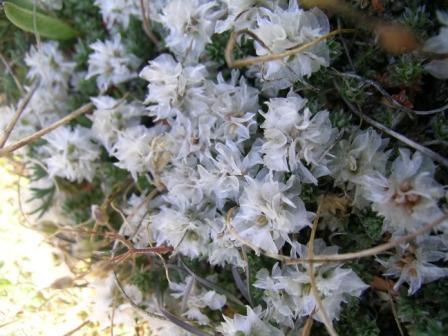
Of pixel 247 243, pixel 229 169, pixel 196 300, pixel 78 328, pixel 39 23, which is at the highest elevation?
pixel 39 23

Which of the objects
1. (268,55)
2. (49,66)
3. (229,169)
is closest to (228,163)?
(229,169)

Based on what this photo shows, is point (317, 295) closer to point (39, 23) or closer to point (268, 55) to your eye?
point (268, 55)

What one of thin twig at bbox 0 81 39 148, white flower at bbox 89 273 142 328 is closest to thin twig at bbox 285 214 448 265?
white flower at bbox 89 273 142 328

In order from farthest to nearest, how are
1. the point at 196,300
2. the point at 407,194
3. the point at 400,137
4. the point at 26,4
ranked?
the point at 26,4, the point at 196,300, the point at 400,137, the point at 407,194

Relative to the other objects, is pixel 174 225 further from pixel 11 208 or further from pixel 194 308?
pixel 11 208

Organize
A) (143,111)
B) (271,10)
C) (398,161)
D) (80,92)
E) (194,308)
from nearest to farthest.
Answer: (398,161), (271,10), (194,308), (143,111), (80,92)

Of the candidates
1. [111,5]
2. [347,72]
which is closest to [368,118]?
[347,72]

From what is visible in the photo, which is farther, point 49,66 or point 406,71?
point 49,66
